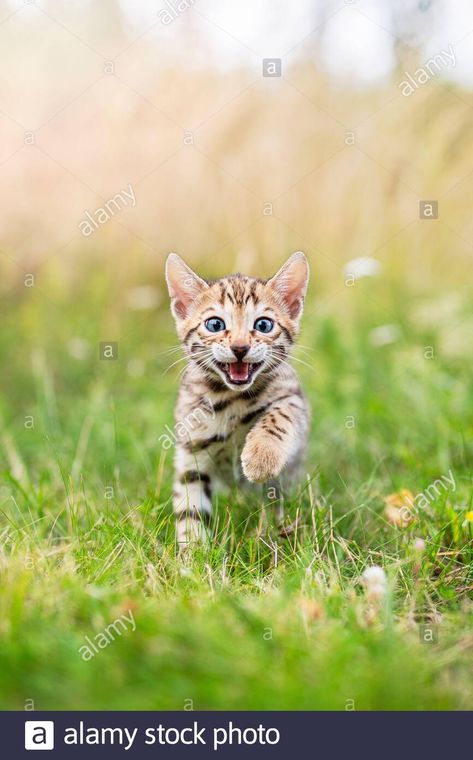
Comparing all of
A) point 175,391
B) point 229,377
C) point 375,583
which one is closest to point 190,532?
point 229,377

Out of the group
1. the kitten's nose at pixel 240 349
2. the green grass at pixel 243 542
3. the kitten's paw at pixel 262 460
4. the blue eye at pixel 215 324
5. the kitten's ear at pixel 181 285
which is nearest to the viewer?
the green grass at pixel 243 542

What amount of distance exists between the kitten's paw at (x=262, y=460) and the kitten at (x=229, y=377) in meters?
0.07

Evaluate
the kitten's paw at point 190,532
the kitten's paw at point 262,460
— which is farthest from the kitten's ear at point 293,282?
the kitten's paw at point 190,532

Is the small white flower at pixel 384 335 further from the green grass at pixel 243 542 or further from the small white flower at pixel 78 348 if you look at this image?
the small white flower at pixel 78 348

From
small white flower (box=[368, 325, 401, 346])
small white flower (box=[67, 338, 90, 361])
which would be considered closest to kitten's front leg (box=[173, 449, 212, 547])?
small white flower (box=[67, 338, 90, 361])

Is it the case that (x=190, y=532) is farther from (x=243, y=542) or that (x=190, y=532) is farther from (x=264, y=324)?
(x=264, y=324)

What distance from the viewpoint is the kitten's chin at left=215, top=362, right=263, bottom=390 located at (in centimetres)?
371

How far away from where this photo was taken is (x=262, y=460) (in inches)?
138

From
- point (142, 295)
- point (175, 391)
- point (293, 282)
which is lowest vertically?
point (293, 282)

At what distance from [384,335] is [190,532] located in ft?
9.27

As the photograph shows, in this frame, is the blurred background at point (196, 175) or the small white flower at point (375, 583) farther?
the blurred background at point (196, 175)

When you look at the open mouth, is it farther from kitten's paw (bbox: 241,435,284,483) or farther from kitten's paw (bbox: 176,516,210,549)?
kitten's paw (bbox: 176,516,210,549)

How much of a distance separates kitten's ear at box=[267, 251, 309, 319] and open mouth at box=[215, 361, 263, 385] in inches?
17.6

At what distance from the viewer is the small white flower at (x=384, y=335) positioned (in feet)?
19.9
